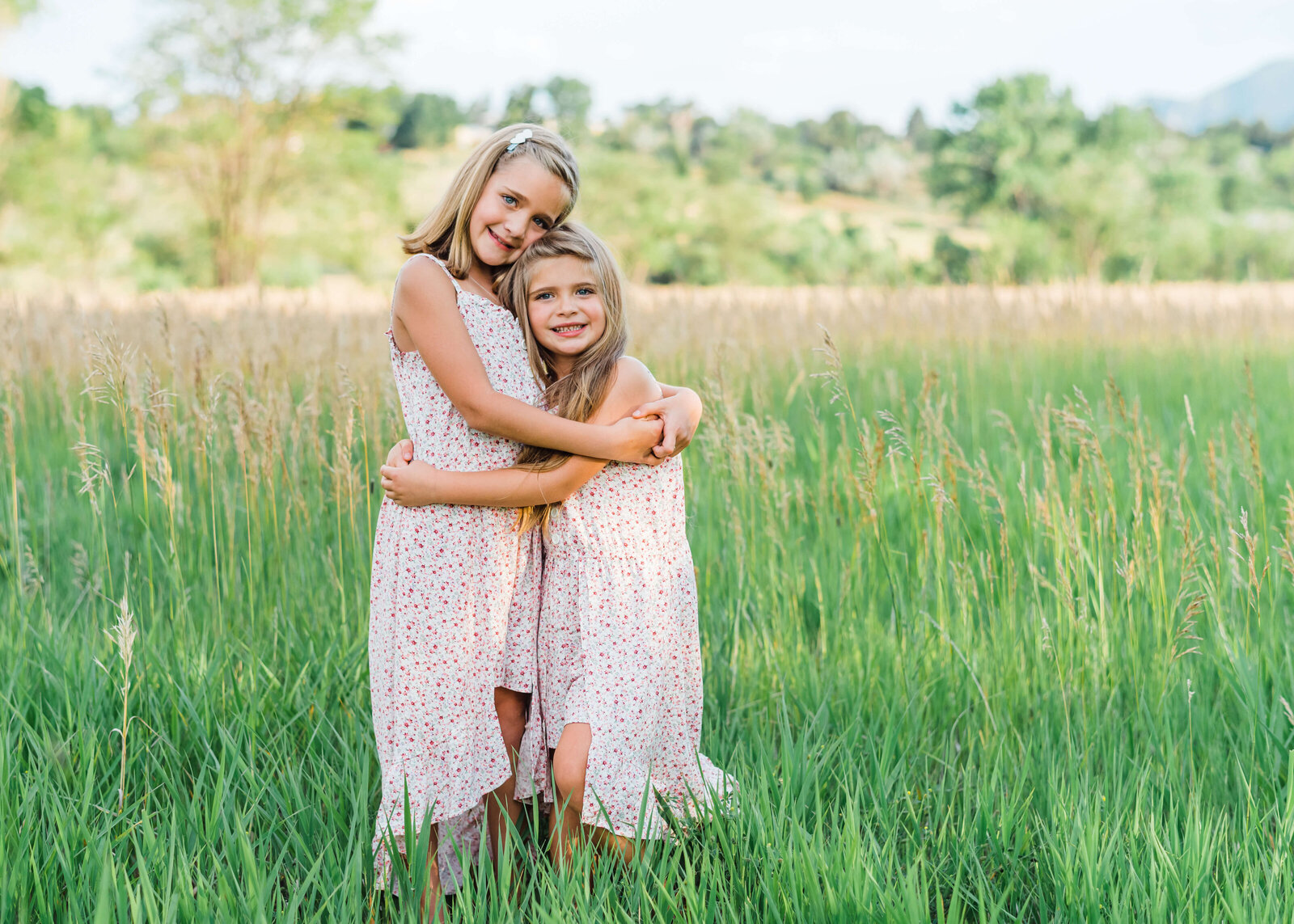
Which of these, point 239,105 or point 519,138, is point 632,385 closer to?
point 519,138

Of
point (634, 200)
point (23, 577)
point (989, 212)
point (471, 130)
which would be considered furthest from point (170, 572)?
point (471, 130)

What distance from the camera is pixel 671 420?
1.75 m

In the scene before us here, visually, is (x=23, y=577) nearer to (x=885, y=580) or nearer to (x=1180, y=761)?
(x=885, y=580)

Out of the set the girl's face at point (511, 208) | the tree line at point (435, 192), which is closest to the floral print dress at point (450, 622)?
the girl's face at point (511, 208)

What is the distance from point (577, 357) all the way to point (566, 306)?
12 centimetres

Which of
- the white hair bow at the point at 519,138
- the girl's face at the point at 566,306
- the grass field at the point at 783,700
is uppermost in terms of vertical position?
the white hair bow at the point at 519,138

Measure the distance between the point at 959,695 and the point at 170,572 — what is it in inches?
85.7

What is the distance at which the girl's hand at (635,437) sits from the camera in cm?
171

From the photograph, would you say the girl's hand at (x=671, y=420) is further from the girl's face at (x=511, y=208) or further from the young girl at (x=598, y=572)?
the girl's face at (x=511, y=208)

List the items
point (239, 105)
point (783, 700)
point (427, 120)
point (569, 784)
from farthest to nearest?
1. point (427, 120)
2. point (239, 105)
3. point (783, 700)
4. point (569, 784)

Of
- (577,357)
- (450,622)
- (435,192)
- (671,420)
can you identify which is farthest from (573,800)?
(435,192)

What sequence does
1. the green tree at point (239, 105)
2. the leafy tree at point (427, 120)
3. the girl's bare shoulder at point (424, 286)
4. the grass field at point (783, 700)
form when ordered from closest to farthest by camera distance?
the grass field at point (783, 700)
the girl's bare shoulder at point (424, 286)
the green tree at point (239, 105)
the leafy tree at point (427, 120)

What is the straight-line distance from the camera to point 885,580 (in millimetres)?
2887

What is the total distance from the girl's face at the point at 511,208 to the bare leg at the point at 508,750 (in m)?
0.91
